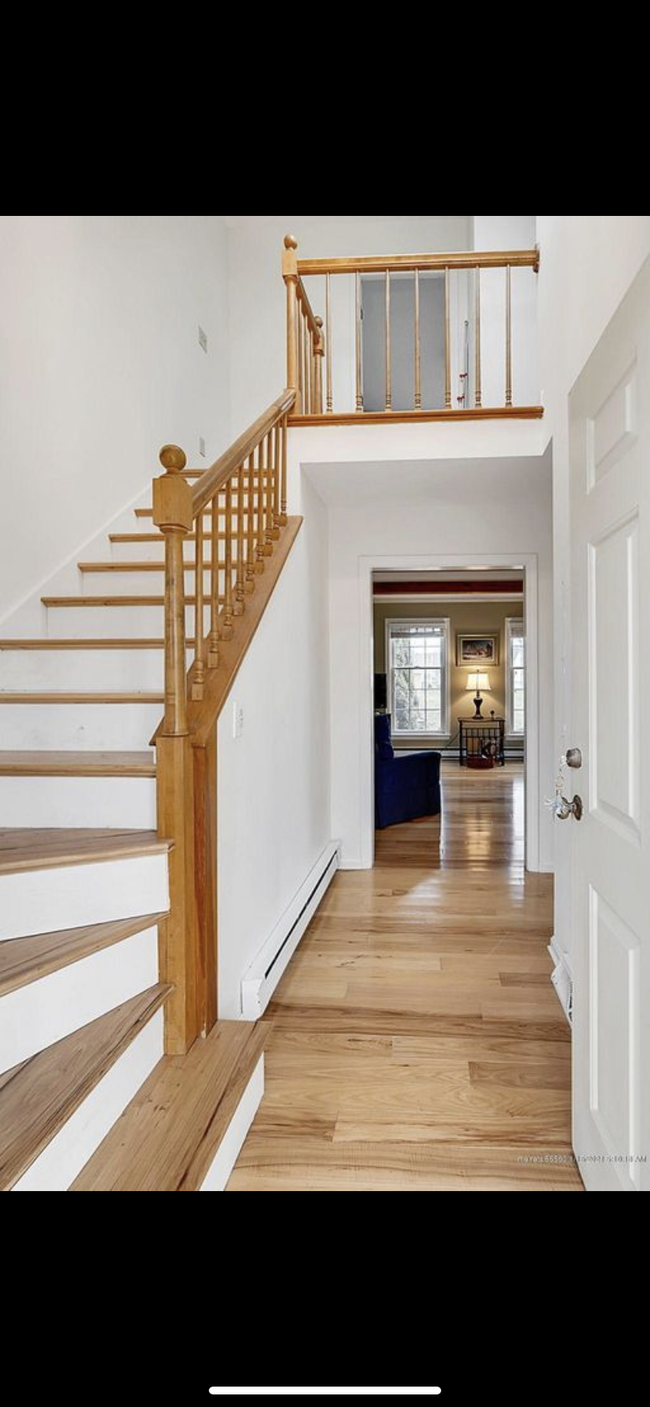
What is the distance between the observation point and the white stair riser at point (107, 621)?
10.8 feet

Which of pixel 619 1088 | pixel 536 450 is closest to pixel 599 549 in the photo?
pixel 619 1088

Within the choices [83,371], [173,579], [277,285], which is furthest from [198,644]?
[277,285]

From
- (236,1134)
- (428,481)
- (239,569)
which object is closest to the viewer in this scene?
(236,1134)

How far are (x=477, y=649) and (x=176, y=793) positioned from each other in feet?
34.9

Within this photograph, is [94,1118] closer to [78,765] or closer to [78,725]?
[78,765]

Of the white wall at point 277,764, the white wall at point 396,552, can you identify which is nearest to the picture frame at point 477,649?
the white wall at point 396,552

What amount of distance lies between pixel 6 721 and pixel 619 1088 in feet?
6.81

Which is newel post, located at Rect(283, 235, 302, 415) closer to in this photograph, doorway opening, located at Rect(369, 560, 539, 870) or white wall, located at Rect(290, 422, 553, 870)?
white wall, located at Rect(290, 422, 553, 870)

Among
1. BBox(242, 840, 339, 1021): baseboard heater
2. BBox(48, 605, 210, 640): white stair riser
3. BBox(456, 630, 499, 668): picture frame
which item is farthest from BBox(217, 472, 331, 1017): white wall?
BBox(456, 630, 499, 668): picture frame

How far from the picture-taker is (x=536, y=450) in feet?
12.6

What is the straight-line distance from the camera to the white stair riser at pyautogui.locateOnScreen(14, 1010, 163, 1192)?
1397mm

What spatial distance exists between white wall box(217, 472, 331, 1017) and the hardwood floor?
1.03 ft

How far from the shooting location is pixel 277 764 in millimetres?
3295
